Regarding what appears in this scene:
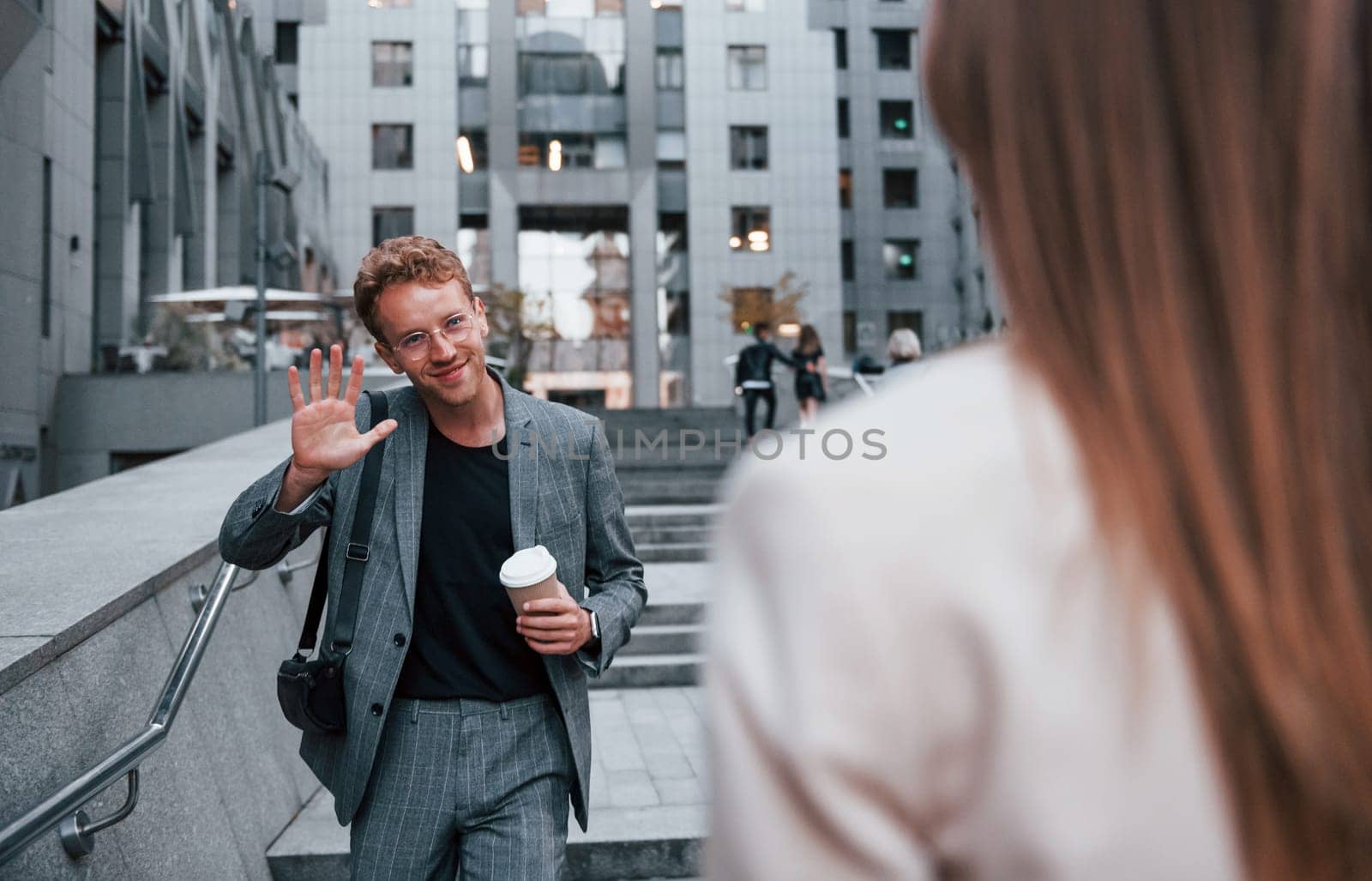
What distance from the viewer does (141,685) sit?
133 inches

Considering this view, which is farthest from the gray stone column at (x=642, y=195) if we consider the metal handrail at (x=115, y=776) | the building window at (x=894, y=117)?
the metal handrail at (x=115, y=776)

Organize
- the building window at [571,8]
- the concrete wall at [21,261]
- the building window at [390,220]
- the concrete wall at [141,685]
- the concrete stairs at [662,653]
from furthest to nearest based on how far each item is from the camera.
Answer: the building window at [571,8] < the building window at [390,220] < the concrete wall at [21,261] < the concrete stairs at [662,653] < the concrete wall at [141,685]

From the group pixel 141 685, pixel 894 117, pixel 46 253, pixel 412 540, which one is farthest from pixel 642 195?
pixel 412 540

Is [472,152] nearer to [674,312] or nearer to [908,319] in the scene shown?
[674,312]

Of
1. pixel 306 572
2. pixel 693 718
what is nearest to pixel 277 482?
pixel 306 572

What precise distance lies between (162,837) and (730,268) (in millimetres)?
36969

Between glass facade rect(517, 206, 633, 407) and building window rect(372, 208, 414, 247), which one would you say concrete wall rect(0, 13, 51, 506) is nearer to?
building window rect(372, 208, 414, 247)

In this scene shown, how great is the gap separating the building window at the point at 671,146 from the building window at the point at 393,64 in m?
8.94

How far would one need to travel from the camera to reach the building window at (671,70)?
131ft

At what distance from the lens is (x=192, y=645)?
319 centimetres

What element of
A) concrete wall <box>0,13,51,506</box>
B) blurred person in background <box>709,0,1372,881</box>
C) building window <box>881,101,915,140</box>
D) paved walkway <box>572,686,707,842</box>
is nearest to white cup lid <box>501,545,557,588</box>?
blurred person in background <box>709,0,1372,881</box>

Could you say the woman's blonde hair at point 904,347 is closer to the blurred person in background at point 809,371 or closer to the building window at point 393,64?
the blurred person in background at point 809,371

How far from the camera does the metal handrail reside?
2.16 metres

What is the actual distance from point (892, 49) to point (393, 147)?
21.2 m
